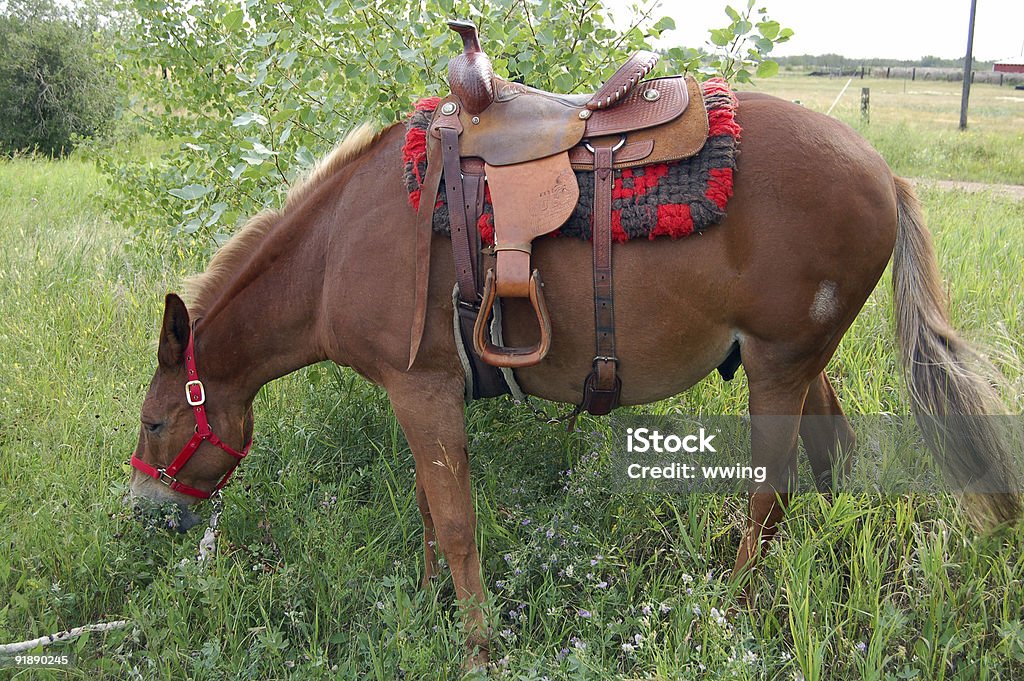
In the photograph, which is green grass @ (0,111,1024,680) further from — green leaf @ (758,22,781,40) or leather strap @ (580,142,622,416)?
green leaf @ (758,22,781,40)

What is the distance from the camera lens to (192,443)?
2631mm

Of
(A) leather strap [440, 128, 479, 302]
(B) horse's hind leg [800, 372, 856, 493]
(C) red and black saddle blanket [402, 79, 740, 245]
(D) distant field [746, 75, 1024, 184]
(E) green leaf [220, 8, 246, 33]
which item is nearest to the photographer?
(C) red and black saddle blanket [402, 79, 740, 245]

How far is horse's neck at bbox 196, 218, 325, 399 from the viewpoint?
98.6 inches

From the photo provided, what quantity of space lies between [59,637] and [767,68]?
3.44 metres

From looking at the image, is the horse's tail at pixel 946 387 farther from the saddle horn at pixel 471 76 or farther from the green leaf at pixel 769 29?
the saddle horn at pixel 471 76

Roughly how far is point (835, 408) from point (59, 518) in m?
3.25

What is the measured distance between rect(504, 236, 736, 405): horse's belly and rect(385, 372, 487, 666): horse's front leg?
31cm

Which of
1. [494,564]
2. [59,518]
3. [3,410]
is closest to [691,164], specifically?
[494,564]

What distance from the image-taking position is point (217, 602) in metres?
2.52

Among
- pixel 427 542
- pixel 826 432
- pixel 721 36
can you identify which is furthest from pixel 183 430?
pixel 721 36

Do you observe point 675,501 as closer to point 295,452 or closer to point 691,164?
point 691,164

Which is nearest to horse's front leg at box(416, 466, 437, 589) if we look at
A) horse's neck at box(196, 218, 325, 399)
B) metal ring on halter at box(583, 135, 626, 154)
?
horse's neck at box(196, 218, 325, 399)

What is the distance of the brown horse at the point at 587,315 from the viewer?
2088 millimetres

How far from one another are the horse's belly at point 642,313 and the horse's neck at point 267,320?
749mm
